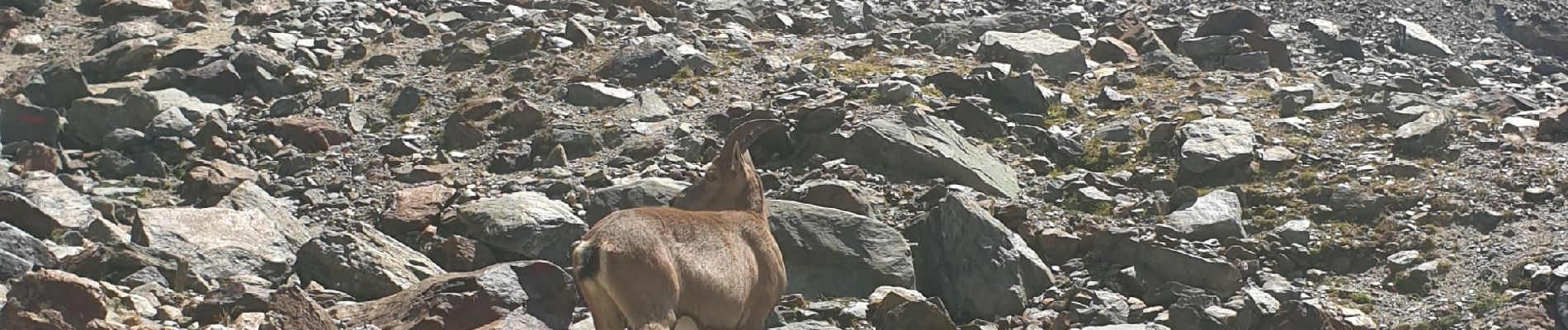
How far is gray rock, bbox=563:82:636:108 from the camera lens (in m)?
15.5

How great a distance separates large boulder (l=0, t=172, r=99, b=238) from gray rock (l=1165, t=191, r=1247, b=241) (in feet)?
24.7

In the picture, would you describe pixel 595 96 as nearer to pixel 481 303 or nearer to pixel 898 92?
pixel 898 92

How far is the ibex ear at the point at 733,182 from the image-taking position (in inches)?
362

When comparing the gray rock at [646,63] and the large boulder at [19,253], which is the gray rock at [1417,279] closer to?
the gray rock at [646,63]

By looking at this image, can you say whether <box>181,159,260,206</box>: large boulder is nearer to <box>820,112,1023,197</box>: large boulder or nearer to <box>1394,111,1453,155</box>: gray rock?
<box>820,112,1023,197</box>: large boulder

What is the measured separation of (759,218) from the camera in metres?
9.00

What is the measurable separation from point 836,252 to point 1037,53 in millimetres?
7238

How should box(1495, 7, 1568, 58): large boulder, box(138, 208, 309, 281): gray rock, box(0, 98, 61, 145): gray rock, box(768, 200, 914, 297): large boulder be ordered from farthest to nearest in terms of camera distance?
box(1495, 7, 1568, 58): large boulder
box(0, 98, 61, 145): gray rock
box(768, 200, 914, 297): large boulder
box(138, 208, 309, 281): gray rock

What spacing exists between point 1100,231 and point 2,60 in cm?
1202

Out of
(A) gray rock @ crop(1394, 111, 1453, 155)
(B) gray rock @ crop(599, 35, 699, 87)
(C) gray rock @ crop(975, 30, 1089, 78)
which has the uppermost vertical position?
(A) gray rock @ crop(1394, 111, 1453, 155)

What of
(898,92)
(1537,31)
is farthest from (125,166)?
(1537,31)

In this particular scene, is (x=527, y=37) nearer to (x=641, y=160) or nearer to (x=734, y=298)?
(x=641, y=160)

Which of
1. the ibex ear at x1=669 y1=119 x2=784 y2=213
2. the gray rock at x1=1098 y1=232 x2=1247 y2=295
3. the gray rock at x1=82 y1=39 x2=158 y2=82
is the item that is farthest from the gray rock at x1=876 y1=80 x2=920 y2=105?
the gray rock at x1=82 y1=39 x2=158 y2=82

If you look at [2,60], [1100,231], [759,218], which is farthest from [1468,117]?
[2,60]
